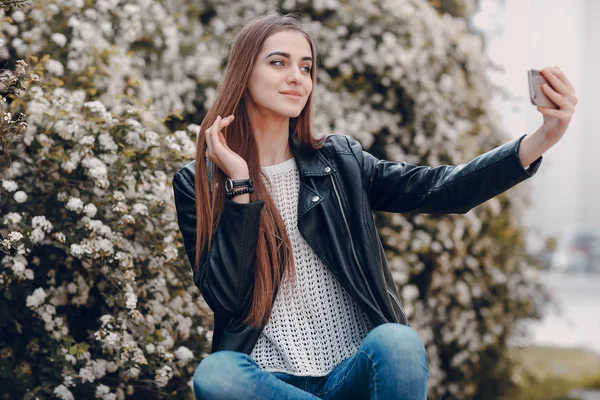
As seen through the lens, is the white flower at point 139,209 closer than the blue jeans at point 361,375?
No

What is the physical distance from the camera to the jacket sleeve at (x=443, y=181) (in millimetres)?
2072

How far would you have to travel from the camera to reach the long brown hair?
2125 mm

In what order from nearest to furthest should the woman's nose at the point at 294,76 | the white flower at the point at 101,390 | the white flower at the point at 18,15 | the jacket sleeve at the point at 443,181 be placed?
the jacket sleeve at the point at 443,181
the woman's nose at the point at 294,76
the white flower at the point at 101,390
the white flower at the point at 18,15

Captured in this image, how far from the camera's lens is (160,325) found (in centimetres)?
277

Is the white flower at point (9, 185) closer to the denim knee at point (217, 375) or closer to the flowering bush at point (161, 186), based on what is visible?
the flowering bush at point (161, 186)

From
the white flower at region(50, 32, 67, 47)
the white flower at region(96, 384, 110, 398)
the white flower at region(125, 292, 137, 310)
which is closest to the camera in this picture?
the white flower at region(125, 292, 137, 310)

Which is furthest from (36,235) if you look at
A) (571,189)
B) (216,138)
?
(571,189)

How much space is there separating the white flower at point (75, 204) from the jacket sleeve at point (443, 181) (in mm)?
904

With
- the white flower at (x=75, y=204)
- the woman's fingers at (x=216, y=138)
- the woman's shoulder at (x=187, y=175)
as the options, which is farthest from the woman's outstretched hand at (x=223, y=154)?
the white flower at (x=75, y=204)

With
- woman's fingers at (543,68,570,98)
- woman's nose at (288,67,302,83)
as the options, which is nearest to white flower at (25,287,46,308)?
woman's nose at (288,67,302,83)

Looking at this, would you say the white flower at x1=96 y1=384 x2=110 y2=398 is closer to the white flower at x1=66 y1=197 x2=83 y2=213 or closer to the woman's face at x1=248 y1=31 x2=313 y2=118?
Answer: the white flower at x1=66 y1=197 x2=83 y2=213

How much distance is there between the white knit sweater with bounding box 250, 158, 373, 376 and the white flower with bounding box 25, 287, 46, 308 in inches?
33.5

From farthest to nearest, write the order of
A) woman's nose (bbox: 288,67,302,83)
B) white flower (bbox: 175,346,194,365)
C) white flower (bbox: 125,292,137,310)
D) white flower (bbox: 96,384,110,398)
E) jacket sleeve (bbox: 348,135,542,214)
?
white flower (bbox: 175,346,194,365) → white flower (bbox: 96,384,110,398) → white flower (bbox: 125,292,137,310) → woman's nose (bbox: 288,67,302,83) → jacket sleeve (bbox: 348,135,542,214)

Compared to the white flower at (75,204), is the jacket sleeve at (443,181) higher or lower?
higher
